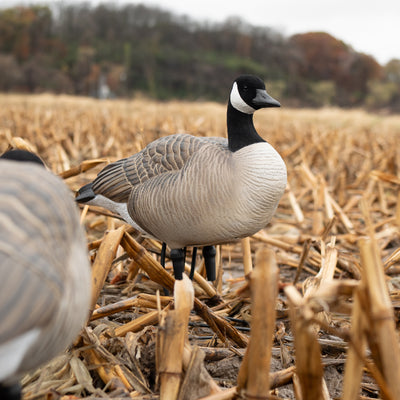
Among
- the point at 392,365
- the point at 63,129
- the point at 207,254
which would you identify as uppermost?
the point at 392,365

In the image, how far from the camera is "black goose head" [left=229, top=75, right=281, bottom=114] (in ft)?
9.01

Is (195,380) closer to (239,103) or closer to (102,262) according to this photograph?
(102,262)

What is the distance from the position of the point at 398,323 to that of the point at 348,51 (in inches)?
2362

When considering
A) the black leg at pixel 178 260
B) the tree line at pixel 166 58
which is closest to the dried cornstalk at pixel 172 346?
the black leg at pixel 178 260

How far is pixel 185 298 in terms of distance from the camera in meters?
1.51

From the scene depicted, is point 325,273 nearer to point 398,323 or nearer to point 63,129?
point 398,323

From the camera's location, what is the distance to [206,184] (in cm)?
249

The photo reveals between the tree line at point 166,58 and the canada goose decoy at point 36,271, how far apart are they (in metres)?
37.7

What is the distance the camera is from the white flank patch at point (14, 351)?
0.96 m

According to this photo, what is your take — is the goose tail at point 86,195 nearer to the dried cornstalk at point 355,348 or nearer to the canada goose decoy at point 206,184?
the canada goose decoy at point 206,184

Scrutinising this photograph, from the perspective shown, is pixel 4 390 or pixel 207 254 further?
pixel 207 254

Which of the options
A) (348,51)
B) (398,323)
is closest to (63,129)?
(398,323)

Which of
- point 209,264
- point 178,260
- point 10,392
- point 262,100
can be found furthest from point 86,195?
point 10,392

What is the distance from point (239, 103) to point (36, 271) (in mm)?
2087
